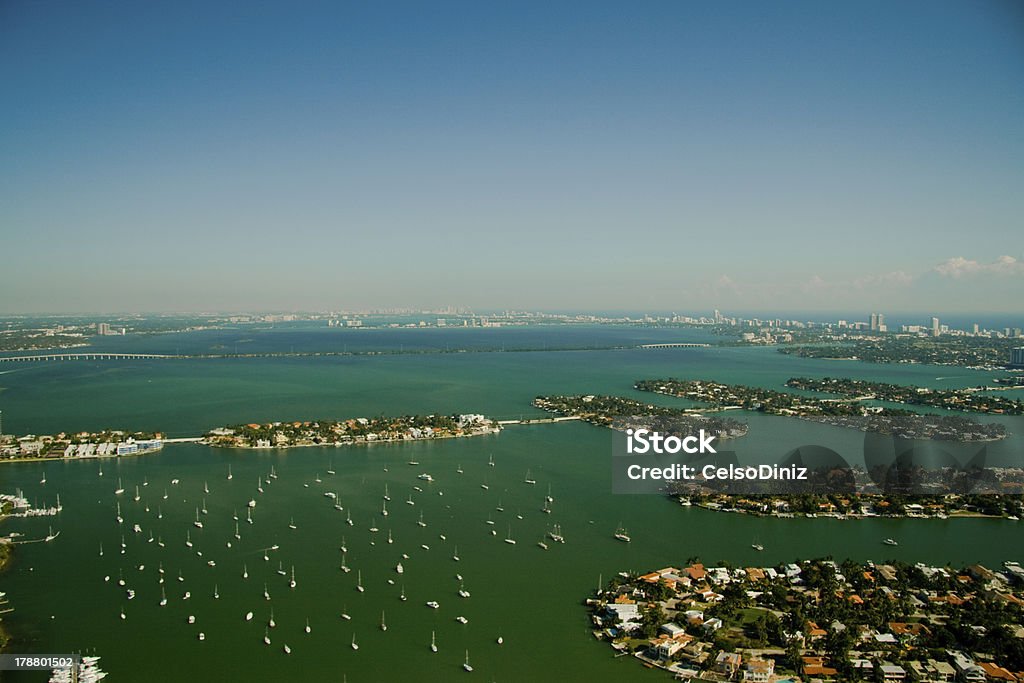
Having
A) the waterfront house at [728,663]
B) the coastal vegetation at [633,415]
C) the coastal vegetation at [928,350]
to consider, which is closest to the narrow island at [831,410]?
the coastal vegetation at [633,415]

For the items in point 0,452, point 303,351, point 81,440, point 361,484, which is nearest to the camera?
point 361,484

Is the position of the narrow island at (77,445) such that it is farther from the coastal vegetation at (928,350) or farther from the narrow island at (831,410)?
the coastal vegetation at (928,350)

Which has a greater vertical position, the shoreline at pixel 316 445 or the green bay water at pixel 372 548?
the shoreline at pixel 316 445

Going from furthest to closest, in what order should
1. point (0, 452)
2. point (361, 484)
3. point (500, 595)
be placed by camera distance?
point (0, 452) → point (361, 484) → point (500, 595)

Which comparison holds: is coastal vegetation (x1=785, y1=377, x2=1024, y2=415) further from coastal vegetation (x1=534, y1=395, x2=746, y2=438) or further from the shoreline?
the shoreline

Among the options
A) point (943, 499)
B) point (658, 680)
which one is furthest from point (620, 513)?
point (943, 499)

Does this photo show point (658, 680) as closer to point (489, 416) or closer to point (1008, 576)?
point (1008, 576)
